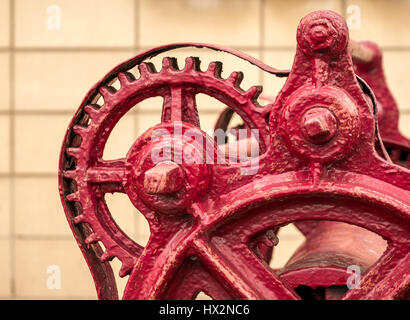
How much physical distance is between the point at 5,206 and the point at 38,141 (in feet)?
1.26

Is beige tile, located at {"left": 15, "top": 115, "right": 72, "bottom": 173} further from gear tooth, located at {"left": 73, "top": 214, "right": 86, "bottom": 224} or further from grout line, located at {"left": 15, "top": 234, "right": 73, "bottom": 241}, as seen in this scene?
gear tooth, located at {"left": 73, "top": 214, "right": 86, "bottom": 224}

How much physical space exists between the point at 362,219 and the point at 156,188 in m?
0.27

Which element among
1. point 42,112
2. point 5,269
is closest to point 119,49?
point 42,112

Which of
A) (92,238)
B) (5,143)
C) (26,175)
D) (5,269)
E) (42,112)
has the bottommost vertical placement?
(5,269)

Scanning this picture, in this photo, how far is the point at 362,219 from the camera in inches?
30.5

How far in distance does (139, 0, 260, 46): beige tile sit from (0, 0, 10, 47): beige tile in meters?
0.71

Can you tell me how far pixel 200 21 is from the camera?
10.2 ft

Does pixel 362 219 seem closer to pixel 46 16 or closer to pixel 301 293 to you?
pixel 301 293

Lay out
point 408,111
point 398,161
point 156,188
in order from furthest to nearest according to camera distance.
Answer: point 408,111
point 398,161
point 156,188

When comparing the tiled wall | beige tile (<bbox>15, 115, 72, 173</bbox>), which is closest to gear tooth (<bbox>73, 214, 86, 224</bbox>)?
the tiled wall

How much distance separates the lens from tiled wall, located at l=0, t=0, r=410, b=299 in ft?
10.2

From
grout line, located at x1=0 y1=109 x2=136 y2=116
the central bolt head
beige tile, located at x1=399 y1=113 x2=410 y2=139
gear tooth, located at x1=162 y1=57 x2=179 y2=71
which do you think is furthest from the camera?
grout line, located at x1=0 y1=109 x2=136 y2=116

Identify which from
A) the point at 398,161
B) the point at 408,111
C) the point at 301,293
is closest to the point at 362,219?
the point at 301,293

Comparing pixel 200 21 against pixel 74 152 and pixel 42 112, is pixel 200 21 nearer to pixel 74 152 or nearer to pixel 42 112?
pixel 42 112
